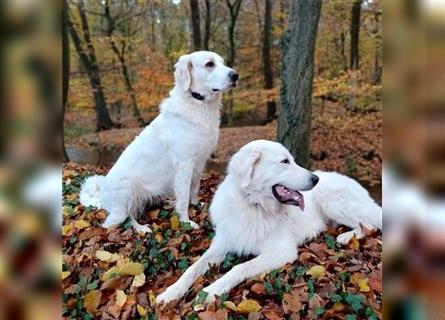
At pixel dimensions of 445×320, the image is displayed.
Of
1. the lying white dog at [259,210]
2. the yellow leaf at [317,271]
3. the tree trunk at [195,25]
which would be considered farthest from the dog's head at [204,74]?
the tree trunk at [195,25]

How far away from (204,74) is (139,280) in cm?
213

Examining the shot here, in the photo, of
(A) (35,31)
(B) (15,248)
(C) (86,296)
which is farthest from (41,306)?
(C) (86,296)

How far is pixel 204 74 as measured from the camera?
4.22 metres

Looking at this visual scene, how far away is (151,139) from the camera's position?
4.48 m

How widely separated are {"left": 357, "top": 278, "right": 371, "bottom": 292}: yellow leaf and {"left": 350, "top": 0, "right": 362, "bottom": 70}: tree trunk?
10.8 metres

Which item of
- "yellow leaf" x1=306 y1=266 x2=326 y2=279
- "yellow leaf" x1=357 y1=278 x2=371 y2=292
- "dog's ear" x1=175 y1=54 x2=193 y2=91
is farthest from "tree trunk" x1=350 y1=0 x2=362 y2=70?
"yellow leaf" x1=357 y1=278 x2=371 y2=292

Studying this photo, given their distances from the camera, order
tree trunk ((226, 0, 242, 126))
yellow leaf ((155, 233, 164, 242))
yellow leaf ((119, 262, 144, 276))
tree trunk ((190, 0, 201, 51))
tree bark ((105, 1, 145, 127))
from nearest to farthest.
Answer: yellow leaf ((119, 262, 144, 276)) < yellow leaf ((155, 233, 164, 242)) < tree trunk ((190, 0, 201, 51)) < tree bark ((105, 1, 145, 127)) < tree trunk ((226, 0, 242, 126))

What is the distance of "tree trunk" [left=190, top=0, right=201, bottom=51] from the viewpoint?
44.8ft

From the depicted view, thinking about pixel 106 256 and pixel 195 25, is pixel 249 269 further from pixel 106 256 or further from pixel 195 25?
pixel 195 25

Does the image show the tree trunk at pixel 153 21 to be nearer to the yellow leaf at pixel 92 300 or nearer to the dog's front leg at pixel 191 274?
the dog's front leg at pixel 191 274

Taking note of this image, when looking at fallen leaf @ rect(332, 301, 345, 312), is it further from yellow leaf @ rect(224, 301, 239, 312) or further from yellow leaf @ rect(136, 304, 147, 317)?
yellow leaf @ rect(136, 304, 147, 317)

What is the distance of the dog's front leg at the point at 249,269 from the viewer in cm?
292

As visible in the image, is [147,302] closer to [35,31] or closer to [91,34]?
[35,31]

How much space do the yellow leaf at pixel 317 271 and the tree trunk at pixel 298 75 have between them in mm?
2266
